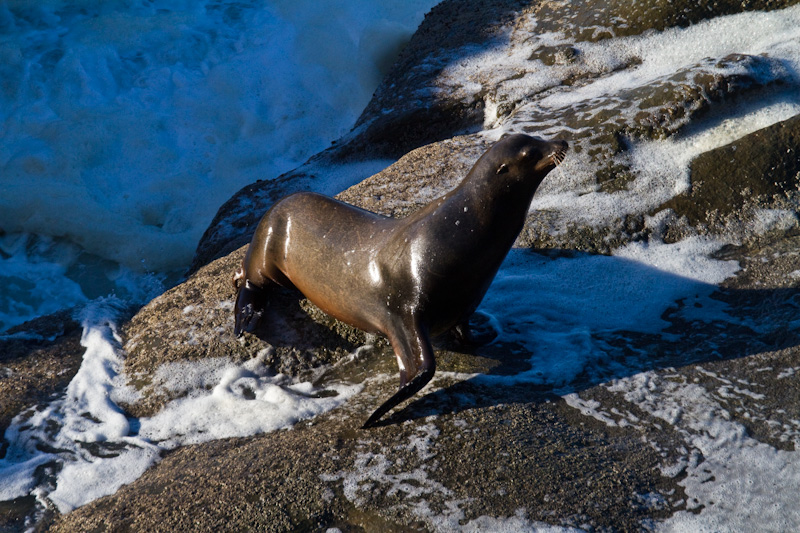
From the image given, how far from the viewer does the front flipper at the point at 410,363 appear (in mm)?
3303

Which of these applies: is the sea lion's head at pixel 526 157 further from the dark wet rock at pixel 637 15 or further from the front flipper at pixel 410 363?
the dark wet rock at pixel 637 15

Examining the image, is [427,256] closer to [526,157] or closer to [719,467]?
[526,157]

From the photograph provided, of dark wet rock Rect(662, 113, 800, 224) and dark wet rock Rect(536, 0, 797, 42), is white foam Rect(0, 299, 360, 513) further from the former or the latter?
dark wet rock Rect(536, 0, 797, 42)

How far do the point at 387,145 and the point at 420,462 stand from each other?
470cm

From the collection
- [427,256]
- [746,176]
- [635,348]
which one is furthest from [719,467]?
[746,176]

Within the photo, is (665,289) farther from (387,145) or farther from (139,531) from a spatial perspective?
(387,145)

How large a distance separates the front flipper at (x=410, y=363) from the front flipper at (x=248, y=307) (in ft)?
3.19

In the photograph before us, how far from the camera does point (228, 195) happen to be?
32.7ft

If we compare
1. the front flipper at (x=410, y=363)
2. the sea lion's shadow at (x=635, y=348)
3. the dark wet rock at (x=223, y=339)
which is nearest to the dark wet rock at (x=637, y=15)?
the sea lion's shadow at (x=635, y=348)

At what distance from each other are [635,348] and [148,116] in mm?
9456

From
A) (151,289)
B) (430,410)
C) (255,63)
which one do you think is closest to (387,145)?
(151,289)

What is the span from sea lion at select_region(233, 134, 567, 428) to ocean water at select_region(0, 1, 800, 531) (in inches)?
16.1

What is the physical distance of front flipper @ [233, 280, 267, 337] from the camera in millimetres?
4168

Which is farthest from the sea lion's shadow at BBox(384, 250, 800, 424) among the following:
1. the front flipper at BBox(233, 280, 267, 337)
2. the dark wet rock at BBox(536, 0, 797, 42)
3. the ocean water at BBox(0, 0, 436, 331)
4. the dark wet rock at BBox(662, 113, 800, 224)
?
the ocean water at BBox(0, 0, 436, 331)
